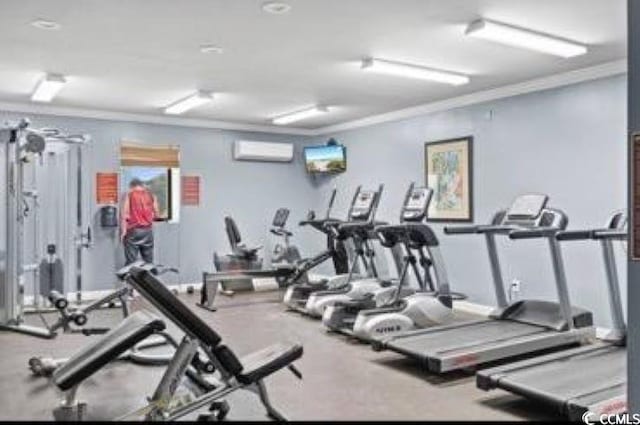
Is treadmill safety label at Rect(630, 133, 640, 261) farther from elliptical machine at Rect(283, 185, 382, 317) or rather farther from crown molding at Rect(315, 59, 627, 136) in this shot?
elliptical machine at Rect(283, 185, 382, 317)

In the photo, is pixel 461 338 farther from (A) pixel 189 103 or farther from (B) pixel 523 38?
(A) pixel 189 103

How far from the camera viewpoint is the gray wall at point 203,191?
7973mm

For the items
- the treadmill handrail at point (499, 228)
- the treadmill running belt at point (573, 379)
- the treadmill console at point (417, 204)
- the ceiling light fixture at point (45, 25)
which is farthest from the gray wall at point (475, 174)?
the ceiling light fixture at point (45, 25)

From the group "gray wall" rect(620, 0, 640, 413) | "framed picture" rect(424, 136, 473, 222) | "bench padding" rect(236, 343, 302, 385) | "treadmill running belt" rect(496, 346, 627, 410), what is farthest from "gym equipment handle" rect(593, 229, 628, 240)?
"framed picture" rect(424, 136, 473, 222)

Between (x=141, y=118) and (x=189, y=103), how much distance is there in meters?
1.45

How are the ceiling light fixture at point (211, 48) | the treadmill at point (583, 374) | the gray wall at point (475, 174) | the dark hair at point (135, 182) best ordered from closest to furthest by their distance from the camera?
the treadmill at point (583, 374) < the ceiling light fixture at point (211, 48) < the gray wall at point (475, 174) < the dark hair at point (135, 182)

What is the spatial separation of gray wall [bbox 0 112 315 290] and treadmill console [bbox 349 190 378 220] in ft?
9.98

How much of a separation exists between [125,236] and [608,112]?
19.9ft

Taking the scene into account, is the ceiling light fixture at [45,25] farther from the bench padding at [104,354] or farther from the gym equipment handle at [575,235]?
the gym equipment handle at [575,235]

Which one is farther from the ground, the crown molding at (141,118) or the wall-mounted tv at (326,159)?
the crown molding at (141,118)

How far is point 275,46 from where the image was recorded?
15.8 ft

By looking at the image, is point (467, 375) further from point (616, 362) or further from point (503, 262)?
point (503, 262)

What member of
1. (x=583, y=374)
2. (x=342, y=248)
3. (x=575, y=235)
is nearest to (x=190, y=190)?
(x=342, y=248)

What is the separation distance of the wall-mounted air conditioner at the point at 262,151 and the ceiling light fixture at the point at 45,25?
475 cm
